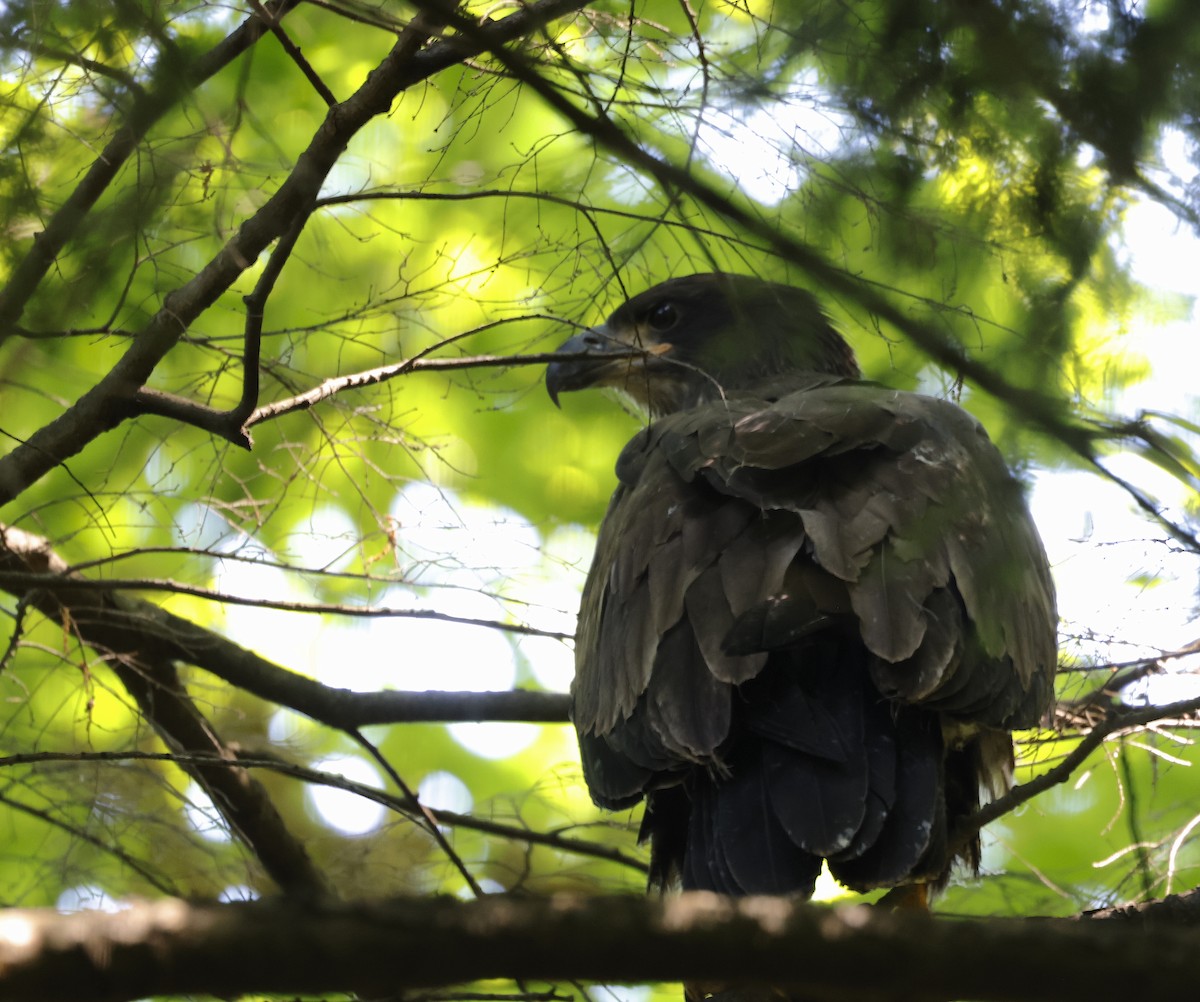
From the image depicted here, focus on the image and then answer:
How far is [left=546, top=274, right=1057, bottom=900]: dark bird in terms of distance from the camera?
2955mm

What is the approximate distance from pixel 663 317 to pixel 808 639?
2.71m

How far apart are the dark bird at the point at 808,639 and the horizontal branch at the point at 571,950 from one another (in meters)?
1.26

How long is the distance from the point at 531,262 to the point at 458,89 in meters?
0.48

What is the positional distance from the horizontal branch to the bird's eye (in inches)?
169

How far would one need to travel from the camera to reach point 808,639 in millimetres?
3043

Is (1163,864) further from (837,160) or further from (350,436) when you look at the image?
(350,436)

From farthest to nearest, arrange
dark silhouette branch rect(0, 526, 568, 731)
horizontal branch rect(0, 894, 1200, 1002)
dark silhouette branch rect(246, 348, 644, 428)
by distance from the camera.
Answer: dark silhouette branch rect(0, 526, 568, 731)
dark silhouette branch rect(246, 348, 644, 428)
horizontal branch rect(0, 894, 1200, 1002)

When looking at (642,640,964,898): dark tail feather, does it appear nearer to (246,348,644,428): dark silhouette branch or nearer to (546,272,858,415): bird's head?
(246,348,644,428): dark silhouette branch

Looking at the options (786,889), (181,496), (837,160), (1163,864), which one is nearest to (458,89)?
(837,160)

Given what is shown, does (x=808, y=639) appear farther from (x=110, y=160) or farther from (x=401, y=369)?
(x=110, y=160)

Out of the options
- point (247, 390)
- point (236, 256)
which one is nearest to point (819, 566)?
point (247, 390)

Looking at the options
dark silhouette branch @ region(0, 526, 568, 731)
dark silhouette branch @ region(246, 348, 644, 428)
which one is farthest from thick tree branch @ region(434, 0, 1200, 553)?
dark silhouette branch @ region(0, 526, 568, 731)

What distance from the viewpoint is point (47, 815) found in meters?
3.58

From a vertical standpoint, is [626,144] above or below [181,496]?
below
